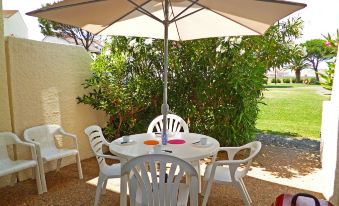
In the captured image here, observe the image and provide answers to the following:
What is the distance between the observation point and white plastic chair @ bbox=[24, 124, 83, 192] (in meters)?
3.80

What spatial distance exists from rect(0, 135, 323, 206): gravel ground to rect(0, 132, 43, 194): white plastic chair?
10.8 inches

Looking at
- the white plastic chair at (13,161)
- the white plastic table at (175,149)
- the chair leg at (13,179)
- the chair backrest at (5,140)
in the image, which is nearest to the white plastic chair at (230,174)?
the white plastic table at (175,149)

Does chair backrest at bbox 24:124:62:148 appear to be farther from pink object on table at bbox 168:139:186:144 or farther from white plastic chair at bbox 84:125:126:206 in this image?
pink object on table at bbox 168:139:186:144

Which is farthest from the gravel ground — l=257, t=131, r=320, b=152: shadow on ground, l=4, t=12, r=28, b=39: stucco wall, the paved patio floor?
l=4, t=12, r=28, b=39: stucco wall

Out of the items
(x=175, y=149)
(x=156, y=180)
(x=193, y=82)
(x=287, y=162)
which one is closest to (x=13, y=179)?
(x=175, y=149)

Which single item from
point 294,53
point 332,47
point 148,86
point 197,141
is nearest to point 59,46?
point 148,86

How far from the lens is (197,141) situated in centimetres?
324

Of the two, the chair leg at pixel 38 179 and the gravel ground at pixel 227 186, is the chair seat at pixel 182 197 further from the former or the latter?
the chair leg at pixel 38 179

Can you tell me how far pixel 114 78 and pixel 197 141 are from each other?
7.98 feet

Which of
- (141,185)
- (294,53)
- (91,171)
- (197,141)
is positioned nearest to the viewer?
(141,185)

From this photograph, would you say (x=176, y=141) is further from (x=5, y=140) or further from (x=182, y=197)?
(x=5, y=140)

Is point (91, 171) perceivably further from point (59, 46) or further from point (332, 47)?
point (332, 47)

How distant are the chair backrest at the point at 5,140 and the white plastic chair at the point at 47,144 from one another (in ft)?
0.52

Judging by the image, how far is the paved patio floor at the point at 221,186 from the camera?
11.6ft
